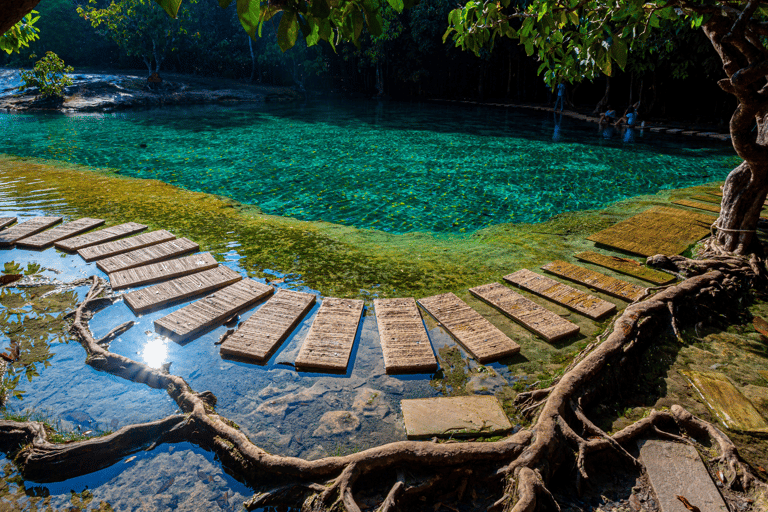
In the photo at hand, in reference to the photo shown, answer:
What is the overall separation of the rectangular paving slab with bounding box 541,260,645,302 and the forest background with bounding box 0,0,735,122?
13157mm

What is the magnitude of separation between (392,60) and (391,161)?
2574 cm

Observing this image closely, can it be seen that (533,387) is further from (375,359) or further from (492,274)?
(492,274)

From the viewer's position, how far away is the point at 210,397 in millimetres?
3295

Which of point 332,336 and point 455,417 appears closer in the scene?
point 455,417

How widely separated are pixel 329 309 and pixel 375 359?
87 cm

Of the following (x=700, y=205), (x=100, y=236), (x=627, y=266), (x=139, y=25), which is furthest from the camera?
(x=139, y=25)

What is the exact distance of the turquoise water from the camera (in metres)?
9.05

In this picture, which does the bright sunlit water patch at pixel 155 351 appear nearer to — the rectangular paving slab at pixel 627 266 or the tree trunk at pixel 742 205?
the rectangular paving slab at pixel 627 266

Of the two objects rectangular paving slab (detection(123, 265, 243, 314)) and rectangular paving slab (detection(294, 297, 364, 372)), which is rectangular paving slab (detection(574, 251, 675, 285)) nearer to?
rectangular paving slab (detection(294, 297, 364, 372))

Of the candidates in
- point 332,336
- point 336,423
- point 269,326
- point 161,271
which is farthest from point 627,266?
point 161,271

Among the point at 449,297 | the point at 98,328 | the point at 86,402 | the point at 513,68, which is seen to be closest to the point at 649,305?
the point at 449,297

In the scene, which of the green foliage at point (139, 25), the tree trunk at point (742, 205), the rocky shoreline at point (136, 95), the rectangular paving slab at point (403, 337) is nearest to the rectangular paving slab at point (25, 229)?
the rectangular paving slab at point (403, 337)

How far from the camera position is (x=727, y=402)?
319 centimetres

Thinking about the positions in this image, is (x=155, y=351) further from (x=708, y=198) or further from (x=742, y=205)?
(x=708, y=198)
